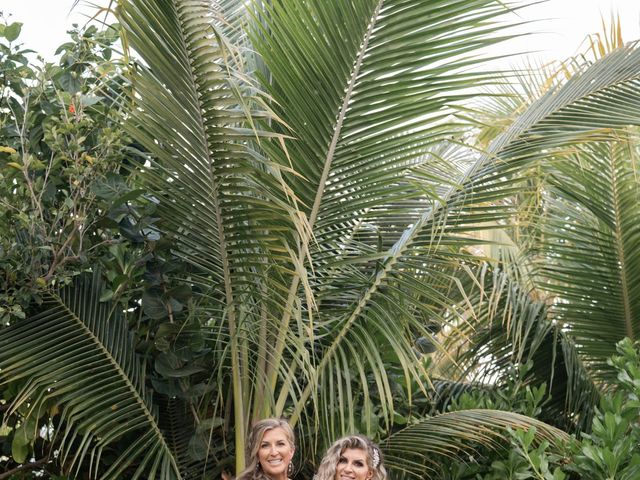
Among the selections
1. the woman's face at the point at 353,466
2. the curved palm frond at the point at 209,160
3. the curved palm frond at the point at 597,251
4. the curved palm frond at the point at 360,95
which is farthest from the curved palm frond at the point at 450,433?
the curved palm frond at the point at 597,251

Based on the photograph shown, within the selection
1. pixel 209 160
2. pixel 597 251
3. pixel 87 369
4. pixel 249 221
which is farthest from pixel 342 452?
pixel 597 251

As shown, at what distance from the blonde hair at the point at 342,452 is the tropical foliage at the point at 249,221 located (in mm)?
336

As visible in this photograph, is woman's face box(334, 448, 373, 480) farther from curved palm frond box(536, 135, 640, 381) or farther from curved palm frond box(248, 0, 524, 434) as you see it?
curved palm frond box(536, 135, 640, 381)

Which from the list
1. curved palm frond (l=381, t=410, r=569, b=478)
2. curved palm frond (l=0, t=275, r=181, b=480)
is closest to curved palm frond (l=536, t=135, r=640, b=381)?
curved palm frond (l=381, t=410, r=569, b=478)

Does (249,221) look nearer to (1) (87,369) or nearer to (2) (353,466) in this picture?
(1) (87,369)

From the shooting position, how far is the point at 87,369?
5.12m

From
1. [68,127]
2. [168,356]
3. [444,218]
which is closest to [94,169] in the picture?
[68,127]

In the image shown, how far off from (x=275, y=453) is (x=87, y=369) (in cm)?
133

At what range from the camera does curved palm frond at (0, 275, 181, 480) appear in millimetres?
4953

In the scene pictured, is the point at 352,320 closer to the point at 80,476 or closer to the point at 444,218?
the point at 444,218

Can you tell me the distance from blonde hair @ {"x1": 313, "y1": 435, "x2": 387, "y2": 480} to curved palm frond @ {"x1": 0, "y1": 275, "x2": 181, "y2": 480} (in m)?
1.07

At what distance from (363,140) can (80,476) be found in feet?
9.07

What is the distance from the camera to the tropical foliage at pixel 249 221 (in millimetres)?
4480

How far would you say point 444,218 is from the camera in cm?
532
